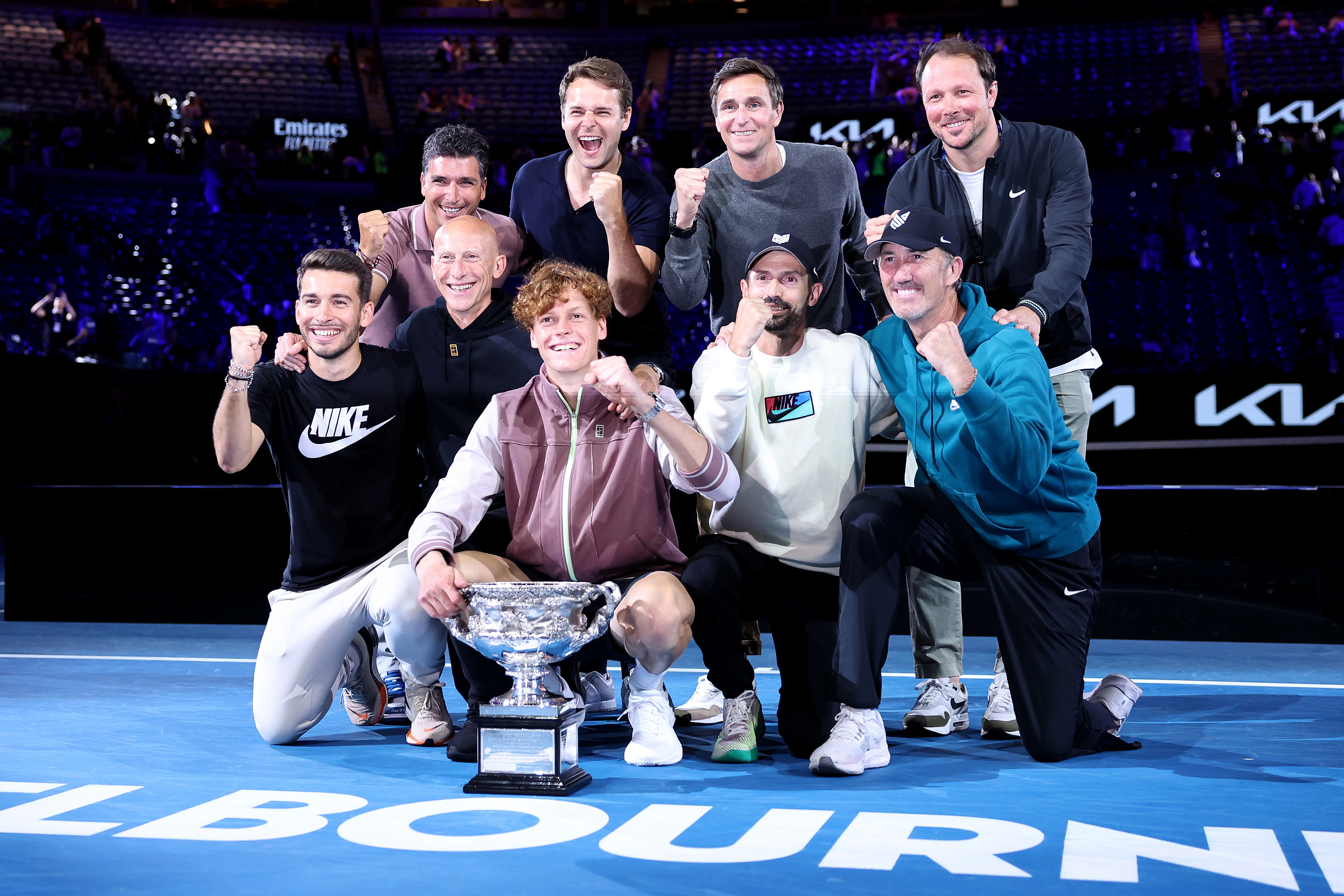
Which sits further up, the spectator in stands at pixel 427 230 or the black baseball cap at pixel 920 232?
the spectator in stands at pixel 427 230

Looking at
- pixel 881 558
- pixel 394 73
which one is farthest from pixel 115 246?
pixel 881 558

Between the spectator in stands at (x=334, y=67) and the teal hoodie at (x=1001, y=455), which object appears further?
the spectator in stands at (x=334, y=67)

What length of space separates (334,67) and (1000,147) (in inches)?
781

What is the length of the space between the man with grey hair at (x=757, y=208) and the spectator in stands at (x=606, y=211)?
0.51 feet

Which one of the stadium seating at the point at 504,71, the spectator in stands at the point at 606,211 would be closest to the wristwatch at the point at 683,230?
the spectator in stands at the point at 606,211

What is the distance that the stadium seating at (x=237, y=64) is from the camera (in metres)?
20.3

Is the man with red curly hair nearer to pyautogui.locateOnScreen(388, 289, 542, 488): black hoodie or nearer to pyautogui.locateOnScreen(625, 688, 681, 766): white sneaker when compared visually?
pyautogui.locateOnScreen(625, 688, 681, 766): white sneaker

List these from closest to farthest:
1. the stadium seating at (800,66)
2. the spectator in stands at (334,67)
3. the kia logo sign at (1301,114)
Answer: the kia logo sign at (1301,114) → the stadium seating at (800,66) → the spectator in stands at (334,67)

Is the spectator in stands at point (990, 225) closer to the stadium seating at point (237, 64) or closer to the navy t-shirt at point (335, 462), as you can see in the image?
the navy t-shirt at point (335, 462)

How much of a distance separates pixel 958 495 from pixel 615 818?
1.28 metres

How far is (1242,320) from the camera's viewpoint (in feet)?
39.0

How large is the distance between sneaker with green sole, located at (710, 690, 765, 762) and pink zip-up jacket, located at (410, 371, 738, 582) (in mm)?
425

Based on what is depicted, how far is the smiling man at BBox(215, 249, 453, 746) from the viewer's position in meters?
3.37

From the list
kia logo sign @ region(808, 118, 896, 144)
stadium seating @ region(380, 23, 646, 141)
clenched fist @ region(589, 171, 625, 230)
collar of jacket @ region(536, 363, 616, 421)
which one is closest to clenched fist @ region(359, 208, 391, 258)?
clenched fist @ region(589, 171, 625, 230)
